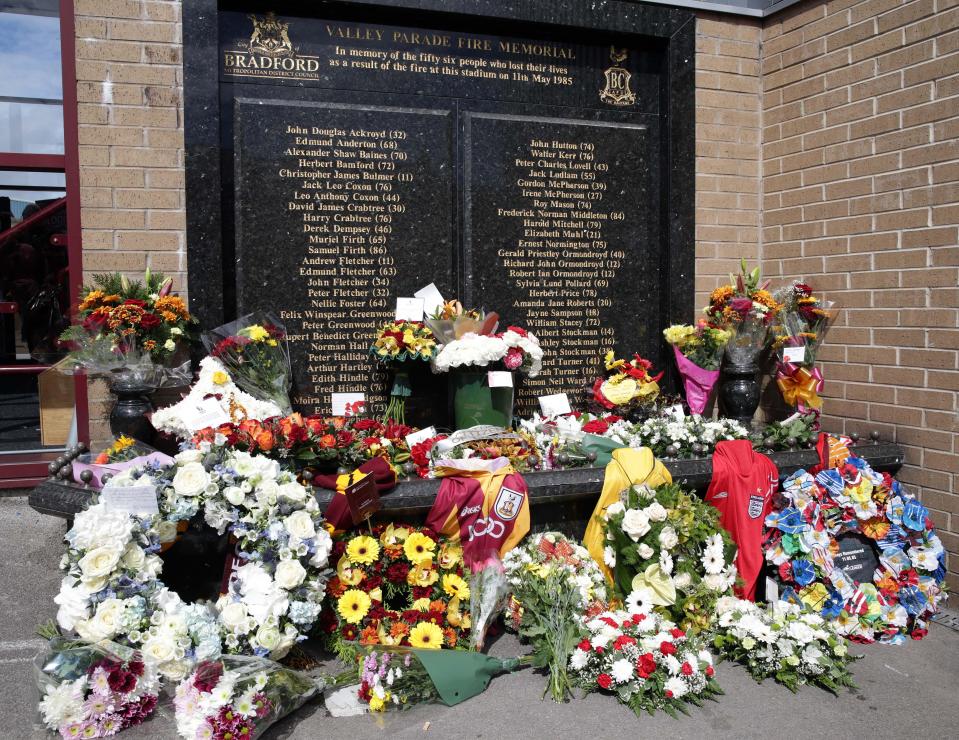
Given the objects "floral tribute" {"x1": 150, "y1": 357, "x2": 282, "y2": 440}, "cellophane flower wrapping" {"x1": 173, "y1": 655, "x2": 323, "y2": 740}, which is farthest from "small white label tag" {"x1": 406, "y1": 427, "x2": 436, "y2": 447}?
"cellophane flower wrapping" {"x1": 173, "y1": 655, "x2": 323, "y2": 740}

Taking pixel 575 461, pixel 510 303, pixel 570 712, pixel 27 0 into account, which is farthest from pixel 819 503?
pixel 27 0

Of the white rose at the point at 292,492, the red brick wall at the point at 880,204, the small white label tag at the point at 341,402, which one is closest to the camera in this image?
the white rose at the point at 292,492

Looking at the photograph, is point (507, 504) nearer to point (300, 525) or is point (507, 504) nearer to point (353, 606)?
point (353, 606)

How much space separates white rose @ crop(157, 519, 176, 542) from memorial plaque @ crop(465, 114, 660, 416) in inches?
98.6

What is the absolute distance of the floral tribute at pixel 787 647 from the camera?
3184 millimetres

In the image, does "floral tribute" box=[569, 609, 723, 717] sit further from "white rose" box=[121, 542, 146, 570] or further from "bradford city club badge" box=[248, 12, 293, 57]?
"bradford city club badge" box=[248, 12, 293, 57]

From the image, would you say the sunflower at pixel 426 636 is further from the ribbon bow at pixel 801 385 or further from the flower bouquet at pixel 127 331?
the ribbon bow at pixel 801 385

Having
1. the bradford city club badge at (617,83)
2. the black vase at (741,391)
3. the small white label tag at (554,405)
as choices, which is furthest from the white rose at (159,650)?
the bradford city club badge at (617,83)

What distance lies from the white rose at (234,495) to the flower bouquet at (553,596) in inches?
49.6

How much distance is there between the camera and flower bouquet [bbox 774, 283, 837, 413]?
15.7ft

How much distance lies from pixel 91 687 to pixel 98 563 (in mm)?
447

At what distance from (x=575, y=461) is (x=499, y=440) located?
0.43m

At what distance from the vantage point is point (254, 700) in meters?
2.72

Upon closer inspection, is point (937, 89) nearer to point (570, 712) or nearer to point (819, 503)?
point (819, 503)
